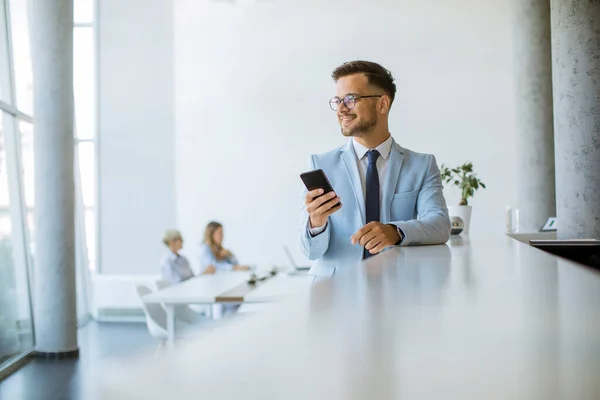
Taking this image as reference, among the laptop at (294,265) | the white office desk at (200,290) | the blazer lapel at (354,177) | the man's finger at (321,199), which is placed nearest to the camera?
the man's finger at (321,199)

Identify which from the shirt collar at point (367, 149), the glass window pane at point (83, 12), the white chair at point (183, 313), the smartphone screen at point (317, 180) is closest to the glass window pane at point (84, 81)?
the glass window pane at point (83, 12)

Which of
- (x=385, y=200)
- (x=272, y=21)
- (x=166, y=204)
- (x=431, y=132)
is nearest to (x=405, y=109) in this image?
(x=431, y=132)

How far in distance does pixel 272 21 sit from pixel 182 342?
9725mm

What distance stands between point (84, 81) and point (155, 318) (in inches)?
201

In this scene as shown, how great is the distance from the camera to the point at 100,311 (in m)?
10.3

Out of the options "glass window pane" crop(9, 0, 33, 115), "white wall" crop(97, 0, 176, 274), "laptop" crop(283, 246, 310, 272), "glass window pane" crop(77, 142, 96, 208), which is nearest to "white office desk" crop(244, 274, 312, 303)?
"laptop" crop(283, 246, 310, 272)

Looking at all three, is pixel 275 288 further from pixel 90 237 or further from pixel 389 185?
pixel 90 237

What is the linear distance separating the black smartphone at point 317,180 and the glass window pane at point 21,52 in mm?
6108

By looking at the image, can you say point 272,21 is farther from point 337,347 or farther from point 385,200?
point 337,347

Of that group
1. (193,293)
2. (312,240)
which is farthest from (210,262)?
(312,240)

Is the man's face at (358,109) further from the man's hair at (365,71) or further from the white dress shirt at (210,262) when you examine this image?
the white dress shirt at (210,262)

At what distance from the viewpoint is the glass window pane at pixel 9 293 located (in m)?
6.97

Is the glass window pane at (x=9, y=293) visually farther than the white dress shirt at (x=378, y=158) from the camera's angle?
Yes

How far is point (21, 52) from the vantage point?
7816mm
